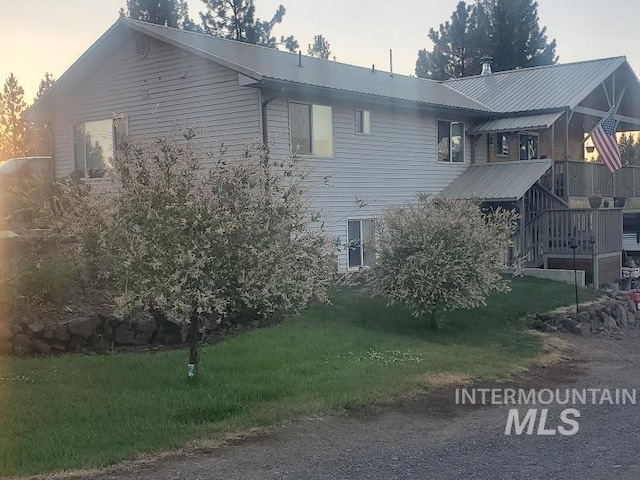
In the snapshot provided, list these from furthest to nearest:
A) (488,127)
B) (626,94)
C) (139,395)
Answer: (626,94)
(488,127)
(139,395)

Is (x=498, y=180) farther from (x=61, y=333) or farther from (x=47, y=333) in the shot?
(x=47, y=333)

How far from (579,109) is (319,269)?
17.2m

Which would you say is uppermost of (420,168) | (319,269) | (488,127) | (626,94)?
(626,94)

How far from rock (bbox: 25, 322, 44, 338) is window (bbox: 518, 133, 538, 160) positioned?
19.5 meters

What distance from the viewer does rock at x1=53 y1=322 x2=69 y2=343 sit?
1014 centimetres

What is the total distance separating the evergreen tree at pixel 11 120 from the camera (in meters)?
55.8

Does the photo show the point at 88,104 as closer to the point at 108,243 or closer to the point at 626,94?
the point at 108,243

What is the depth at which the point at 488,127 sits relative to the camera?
72.7ft

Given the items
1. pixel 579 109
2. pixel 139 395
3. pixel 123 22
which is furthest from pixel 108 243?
pixel 579 109

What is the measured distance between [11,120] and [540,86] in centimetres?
4567

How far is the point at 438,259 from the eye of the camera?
1246 centimetres

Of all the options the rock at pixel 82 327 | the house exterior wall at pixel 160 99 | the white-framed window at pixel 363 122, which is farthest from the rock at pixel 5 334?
the white-framed window at pixel 363 122

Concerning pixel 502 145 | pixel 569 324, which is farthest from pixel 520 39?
pixel 569 324

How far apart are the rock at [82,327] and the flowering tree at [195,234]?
2.33 m
